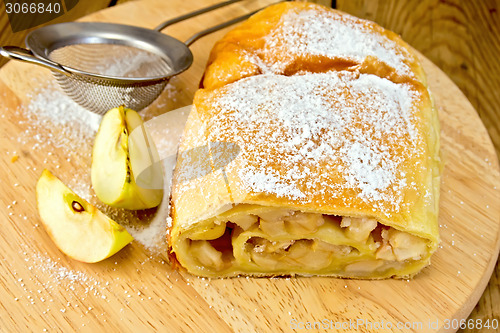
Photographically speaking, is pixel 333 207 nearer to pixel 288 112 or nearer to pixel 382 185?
pixel 382 185

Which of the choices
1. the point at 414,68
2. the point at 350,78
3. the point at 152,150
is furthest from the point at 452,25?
the point at 152,150

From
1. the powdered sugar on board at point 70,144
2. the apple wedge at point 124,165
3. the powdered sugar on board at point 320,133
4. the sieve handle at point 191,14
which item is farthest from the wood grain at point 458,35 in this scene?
the apple wedge at point 124,165

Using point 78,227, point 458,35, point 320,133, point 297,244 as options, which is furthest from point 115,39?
point 458,35

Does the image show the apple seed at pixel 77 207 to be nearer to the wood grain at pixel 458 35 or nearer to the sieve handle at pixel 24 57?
the sieve handle at pixel 24 57

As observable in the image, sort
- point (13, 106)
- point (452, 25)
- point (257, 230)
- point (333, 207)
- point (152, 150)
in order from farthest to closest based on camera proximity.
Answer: point (452, 25) → point (13, 106) → point (152, 150) → point (257, 230) → point (333, 207)

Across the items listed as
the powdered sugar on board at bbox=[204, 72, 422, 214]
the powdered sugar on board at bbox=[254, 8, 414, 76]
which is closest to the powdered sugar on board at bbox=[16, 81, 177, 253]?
the powdered sugar on board at bbox=[204, 72, 422, 214]

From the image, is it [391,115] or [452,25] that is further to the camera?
[452,25]

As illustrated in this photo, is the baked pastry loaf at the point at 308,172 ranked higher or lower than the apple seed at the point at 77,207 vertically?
higher
